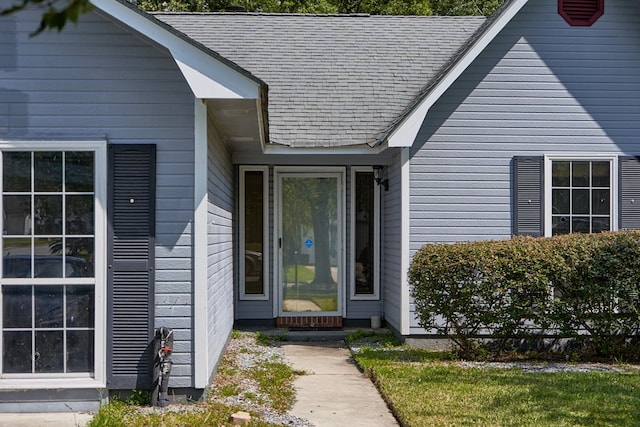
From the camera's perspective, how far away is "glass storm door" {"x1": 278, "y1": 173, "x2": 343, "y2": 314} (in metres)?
11.2

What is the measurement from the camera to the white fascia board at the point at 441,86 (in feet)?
29.6

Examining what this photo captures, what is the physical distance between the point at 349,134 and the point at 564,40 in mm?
3180

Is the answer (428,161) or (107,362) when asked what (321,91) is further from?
(107,362)

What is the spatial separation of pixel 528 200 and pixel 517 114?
1157 millimetres

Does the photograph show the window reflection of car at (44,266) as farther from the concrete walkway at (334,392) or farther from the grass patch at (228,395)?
the concrete walkway at (334,392)

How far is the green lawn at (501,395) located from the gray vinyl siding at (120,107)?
209 centimetres

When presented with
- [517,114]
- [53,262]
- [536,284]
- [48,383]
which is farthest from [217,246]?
[517,114]

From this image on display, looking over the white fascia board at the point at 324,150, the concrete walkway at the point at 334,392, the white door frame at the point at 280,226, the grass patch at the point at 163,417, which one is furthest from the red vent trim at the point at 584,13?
the grass patch at the point at 163,417

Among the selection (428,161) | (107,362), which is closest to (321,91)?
(428,161)

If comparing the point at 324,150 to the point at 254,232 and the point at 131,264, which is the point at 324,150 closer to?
the point at 254,232

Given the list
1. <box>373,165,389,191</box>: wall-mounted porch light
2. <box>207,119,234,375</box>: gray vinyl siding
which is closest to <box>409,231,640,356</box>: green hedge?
<box>207,119,234,375</box>: gray vinyl siding

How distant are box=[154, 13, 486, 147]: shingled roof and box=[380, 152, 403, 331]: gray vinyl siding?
727mm

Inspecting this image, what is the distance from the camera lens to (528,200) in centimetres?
945

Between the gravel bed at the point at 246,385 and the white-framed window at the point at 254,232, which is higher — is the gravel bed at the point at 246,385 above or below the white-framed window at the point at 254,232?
below
